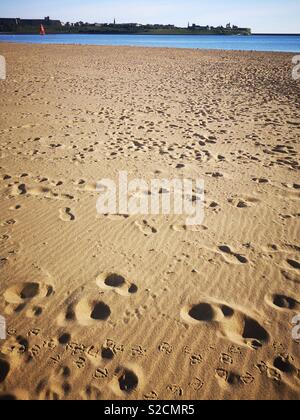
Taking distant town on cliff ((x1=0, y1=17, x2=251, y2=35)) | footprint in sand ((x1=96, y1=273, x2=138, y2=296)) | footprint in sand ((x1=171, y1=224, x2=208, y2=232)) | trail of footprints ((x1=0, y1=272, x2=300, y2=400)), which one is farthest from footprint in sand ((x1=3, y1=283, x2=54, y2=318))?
distant town on cliff ((x1=0, y1=17, x2=251, y2=35))

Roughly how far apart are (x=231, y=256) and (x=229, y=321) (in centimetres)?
111

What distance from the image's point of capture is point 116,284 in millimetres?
3629

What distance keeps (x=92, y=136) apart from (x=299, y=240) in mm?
6274

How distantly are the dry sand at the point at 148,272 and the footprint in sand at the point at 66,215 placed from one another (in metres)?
0.04

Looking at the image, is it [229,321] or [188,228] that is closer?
[229,321]

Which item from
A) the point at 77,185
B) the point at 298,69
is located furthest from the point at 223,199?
the point at 298,69

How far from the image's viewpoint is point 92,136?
8.29 metres

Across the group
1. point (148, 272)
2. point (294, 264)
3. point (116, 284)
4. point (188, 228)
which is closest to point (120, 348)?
point (116, 284)

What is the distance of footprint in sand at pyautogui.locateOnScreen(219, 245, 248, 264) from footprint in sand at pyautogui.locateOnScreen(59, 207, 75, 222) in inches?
101

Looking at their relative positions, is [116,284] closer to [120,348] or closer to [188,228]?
[120,348]

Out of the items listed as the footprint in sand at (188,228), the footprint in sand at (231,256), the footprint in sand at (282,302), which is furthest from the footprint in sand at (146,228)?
the footprint in sand at (282,302)

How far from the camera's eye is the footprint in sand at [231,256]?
13.0ft

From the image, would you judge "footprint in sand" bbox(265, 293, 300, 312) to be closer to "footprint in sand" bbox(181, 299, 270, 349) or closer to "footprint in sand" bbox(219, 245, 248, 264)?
"footprint in sand" bbox(181, 299, 270, 349)

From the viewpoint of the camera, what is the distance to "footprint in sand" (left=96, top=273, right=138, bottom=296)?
11.6 ft
